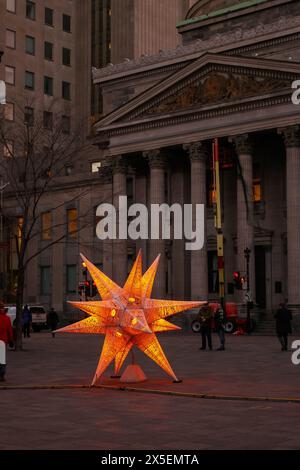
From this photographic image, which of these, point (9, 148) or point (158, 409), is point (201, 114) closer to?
point (9, 148)

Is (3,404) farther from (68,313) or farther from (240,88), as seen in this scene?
(68,313)

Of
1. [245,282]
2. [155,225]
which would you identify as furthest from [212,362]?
[155,225]

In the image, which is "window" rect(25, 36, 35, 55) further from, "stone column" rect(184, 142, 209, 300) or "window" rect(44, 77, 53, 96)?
"stone column" rect(184, 142, 209, 300)

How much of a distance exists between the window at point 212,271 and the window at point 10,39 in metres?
40.4

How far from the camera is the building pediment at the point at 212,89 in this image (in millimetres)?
52906

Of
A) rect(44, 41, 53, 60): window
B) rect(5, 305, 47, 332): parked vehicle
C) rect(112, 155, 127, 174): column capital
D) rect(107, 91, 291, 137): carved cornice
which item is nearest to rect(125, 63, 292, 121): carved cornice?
rect(107, 91, 291, 137): carved cornice

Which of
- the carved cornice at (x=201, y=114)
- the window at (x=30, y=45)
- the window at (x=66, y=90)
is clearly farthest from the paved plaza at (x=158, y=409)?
the window at (x=66, y=90)

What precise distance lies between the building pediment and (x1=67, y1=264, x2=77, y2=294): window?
46.1ft

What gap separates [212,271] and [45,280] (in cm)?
1704

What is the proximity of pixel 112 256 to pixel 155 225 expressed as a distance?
4434 millimetres

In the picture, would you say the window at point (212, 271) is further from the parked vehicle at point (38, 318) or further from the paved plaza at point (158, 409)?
the paved plaza at point (158, 409)

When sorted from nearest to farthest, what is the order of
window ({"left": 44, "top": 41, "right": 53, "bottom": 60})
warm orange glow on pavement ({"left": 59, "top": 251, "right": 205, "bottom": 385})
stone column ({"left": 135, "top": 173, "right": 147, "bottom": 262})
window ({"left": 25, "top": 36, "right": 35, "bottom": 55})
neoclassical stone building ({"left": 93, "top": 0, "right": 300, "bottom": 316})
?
1. warm orange glow on pavement ({"left": 59, "top": 251, "right": 205, "bottom": 385})
2. neoclassical stone building ({"left": 93, "top": 0, "right": 300, "bottom": 316})
3. stone column ({"left": 135, "top": 173, "right": 147, "bottom": 262})
4. window ({"left": 25, "top": 36, "right": 35, "bottom": 55})
5. window ({"left": 44, "top": 41, "right": 53, "bottom": 60})

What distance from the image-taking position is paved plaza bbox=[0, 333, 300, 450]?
11.7 meters

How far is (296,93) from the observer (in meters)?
51.8
